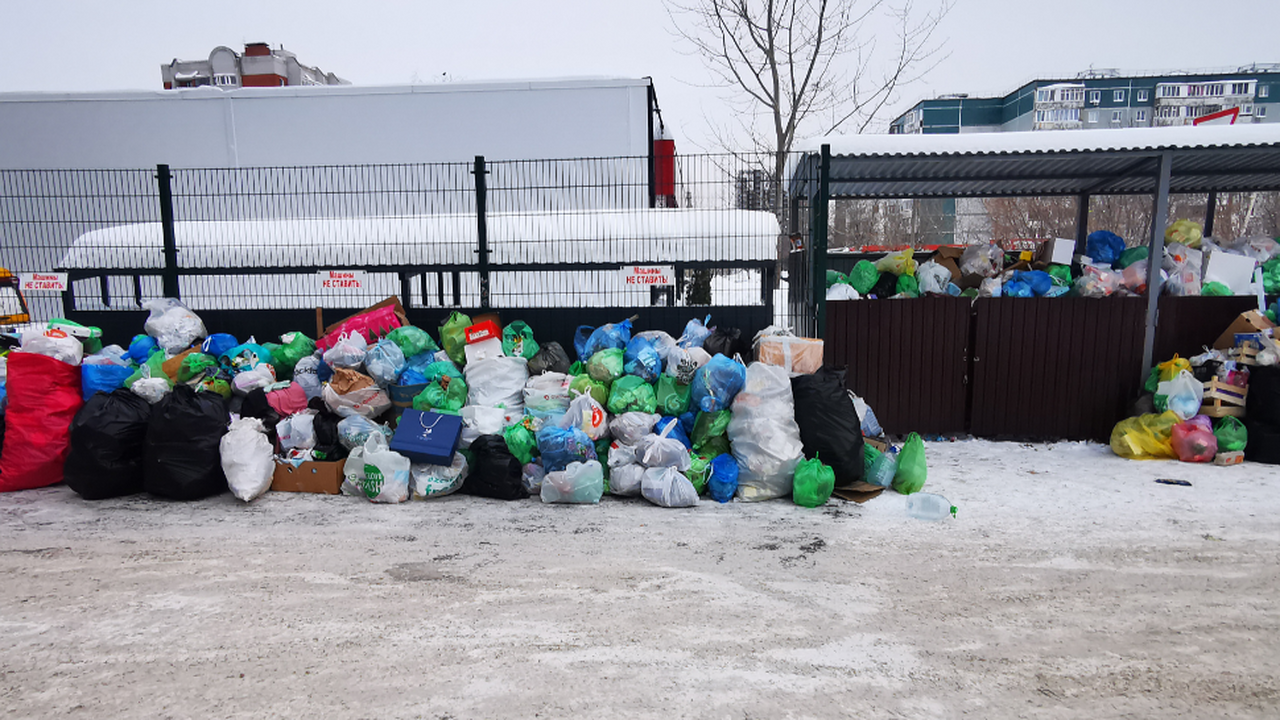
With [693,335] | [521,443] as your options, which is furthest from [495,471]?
[693,335]

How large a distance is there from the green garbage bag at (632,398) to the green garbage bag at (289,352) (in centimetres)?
268

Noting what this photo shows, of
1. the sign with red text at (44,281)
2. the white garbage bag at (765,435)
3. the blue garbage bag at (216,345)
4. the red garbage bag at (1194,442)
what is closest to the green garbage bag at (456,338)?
the blue garbage bag at (216,345)

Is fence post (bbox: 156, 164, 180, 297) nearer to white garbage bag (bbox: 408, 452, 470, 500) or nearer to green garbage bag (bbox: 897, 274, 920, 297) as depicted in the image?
white garbage bag (bbox: 408, 452, 470, 500)

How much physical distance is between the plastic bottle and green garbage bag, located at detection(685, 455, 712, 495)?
1336mm

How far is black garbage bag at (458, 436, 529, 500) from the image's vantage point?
4.70 m

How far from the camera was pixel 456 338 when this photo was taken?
543 centimetres

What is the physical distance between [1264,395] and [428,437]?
6.45 metres

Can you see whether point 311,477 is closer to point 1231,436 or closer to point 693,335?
point 693,335

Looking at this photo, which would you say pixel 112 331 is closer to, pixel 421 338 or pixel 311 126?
pixel 421 338

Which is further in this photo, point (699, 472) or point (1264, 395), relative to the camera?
point (1264, 395)

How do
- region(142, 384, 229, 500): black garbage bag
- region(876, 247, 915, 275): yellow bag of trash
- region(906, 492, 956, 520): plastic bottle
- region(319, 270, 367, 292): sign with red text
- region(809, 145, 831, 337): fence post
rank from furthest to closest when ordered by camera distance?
region(876, 247, 915, 275): yellow bag of trash < region(319, 270, 367, 292): sign with red text < region(809, 145, 831, 337): fence post < region(142, 384, 229, 500): black garbage bag < region(906, 492, 956, 520): plastic bottle

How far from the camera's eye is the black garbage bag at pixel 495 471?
4699mm

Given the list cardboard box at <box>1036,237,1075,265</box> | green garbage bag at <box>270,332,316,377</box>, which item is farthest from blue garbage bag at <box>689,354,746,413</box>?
cardboard box at <box>1036,237,1075,265</box>

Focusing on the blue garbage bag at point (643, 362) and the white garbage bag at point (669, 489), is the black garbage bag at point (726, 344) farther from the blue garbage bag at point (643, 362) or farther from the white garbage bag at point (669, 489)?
the white garbage bag at point (669, 489)
